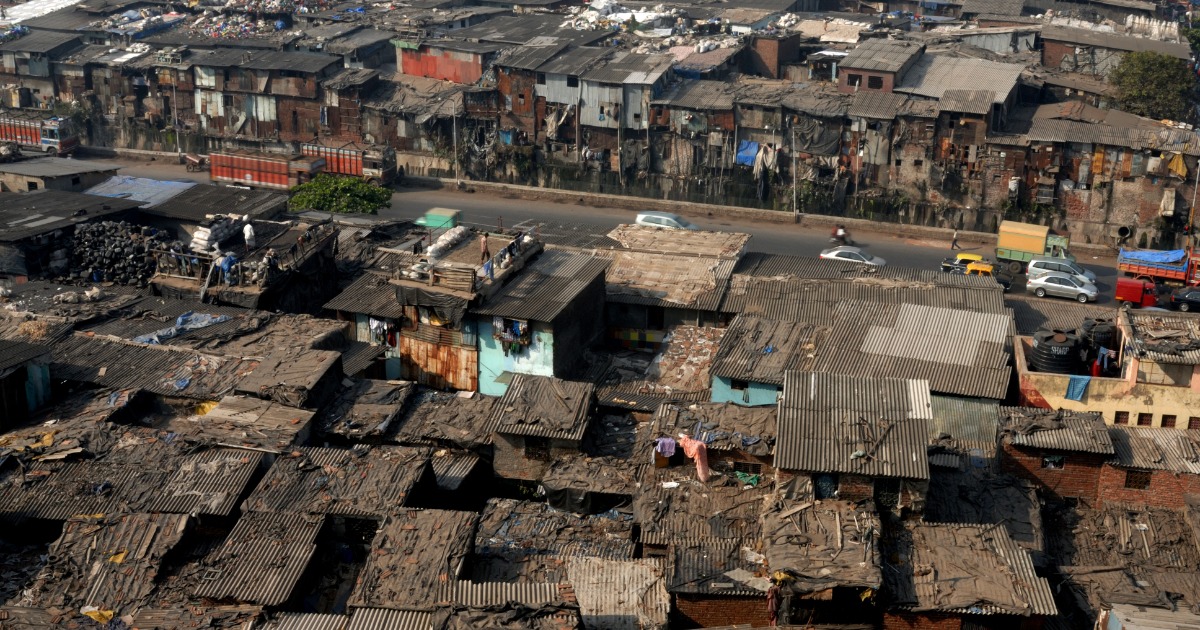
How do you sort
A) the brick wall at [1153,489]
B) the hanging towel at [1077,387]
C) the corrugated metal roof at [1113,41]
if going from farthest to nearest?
1. the corrugated metal roof at [1113,41]
2. the hanging towel at [1077,387]
3. the brick wall at [1153,489]

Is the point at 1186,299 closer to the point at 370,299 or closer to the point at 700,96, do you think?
the point at 700,96

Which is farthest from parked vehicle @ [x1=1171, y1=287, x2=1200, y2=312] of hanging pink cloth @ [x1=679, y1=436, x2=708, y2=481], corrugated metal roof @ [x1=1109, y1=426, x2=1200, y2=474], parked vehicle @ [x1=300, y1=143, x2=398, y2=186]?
parked vehicle @ [x1=300, y1=143, x2=398, y2=186]

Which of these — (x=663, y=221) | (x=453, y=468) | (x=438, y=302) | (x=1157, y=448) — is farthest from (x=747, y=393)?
(x=663, y=221)

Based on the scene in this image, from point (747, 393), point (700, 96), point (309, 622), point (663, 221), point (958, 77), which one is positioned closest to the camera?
point (309, 622)

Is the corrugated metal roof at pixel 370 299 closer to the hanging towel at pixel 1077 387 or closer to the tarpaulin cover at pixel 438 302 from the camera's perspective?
the tarpaulin cover at pixel 438 302

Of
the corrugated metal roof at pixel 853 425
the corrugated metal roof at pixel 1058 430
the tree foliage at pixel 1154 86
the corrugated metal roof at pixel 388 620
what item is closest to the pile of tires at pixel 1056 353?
the corrugated metal roof at pixel 1058 430

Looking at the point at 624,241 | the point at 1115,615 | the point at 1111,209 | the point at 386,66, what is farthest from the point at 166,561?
the point at 386,66
